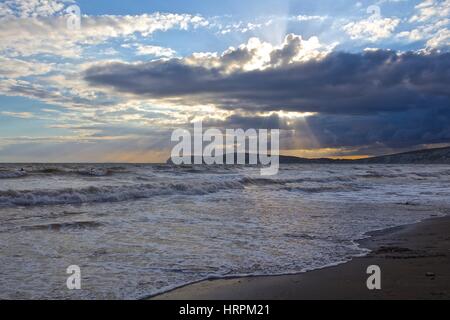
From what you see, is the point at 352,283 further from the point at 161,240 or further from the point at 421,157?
the point at 421,157

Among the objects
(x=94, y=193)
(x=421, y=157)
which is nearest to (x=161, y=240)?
(x=94, y=193)

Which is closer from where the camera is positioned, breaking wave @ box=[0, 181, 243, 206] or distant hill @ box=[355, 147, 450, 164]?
breaking wave @ box=[0, 181, 243, 206]

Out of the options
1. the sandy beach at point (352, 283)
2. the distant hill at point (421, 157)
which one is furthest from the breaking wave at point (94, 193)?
the distant hill at point (421, 157)

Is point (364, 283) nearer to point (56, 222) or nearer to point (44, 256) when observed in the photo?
point (44, 256)

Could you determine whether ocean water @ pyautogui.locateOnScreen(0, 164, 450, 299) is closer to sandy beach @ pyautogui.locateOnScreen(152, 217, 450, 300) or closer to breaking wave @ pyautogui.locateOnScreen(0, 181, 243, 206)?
breaking wave @ pyautogui.locateOnScreen(0, 181, 243, 206)

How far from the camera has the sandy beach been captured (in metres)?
6.07

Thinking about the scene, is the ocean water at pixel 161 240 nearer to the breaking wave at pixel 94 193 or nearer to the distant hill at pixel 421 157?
the breaking wave at pixel 94 193

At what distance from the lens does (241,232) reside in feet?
37.7

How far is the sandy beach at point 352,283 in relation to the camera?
607 cm

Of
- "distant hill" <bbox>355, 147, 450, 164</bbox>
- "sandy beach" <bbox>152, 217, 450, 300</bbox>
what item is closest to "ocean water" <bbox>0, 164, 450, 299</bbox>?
"sandy beach" <bbox>152, 217, 450, 300</bbox>

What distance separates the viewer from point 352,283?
22.0 feet
